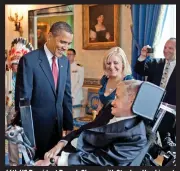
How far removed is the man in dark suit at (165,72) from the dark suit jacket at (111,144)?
196 millimetres

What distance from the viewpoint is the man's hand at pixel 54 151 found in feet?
4.68

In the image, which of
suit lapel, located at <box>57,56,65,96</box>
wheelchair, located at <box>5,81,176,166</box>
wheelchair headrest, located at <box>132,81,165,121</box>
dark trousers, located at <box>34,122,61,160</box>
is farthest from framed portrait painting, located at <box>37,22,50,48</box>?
wheelchair headrest, located at <box>132,81,165,121</box>

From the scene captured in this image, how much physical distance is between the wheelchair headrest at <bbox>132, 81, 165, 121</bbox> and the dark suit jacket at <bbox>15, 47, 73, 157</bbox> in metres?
0.41

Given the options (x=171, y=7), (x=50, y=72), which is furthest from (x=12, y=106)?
(x=171, y=7)

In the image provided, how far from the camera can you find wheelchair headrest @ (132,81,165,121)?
1.31 m

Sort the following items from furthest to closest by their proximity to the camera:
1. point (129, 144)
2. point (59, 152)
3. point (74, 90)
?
point (74, 90)
point (59, 152)
point (129, 144)

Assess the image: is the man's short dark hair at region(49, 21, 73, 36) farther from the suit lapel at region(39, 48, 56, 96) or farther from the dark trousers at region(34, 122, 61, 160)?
the dark trousers at region(34, 122, 61, 160)

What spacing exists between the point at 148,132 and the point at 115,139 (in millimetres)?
164

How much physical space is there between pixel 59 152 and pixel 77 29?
25.3 inches

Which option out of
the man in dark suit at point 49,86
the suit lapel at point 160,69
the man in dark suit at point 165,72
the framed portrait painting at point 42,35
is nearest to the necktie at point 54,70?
the man in dark suit at point 49,86

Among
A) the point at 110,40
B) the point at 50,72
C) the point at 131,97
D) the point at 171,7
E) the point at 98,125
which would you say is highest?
the point at 171,7

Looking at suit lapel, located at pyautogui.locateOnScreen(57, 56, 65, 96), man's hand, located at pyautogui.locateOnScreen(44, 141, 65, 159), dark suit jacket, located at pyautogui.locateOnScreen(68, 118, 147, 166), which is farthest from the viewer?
suit lapel, located at pyautogui.locateOnScreen(57, 56, 65, 96)

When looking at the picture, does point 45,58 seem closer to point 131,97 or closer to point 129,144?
point 131,97

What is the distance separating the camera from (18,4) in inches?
58.4
